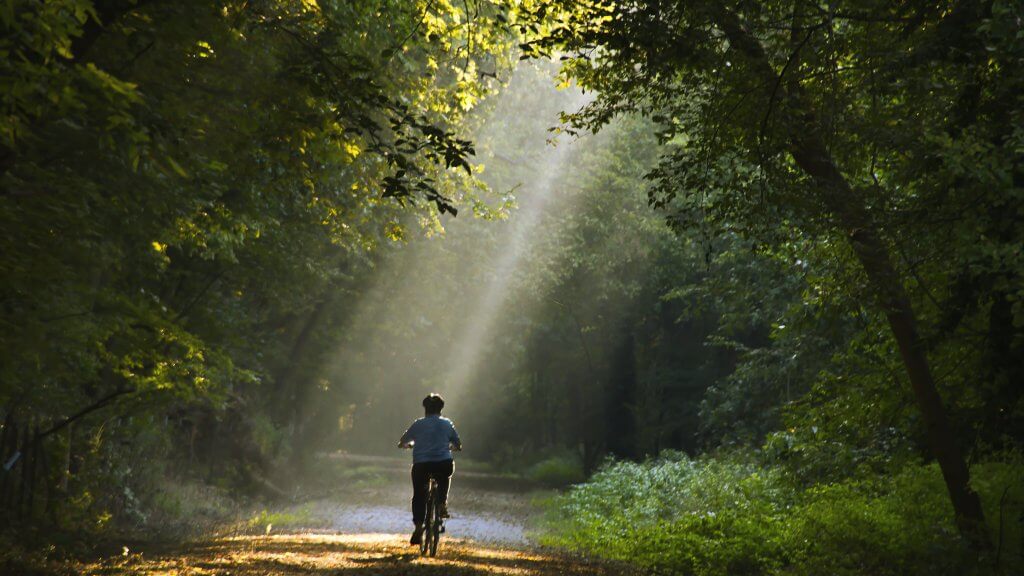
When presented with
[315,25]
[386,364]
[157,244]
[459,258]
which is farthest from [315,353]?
[315,25]

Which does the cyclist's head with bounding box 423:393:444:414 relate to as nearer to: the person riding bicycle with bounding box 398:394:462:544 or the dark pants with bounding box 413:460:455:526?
the person riding bicycle with bounding box 398:394:462:544

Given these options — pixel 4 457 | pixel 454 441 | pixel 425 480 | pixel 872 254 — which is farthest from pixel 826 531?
pixel 4 457

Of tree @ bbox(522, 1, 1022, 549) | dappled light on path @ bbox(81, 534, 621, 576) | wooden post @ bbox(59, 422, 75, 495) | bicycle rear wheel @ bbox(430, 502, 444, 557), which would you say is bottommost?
dappled light on path @ bbox(81, 534, 621, 576)

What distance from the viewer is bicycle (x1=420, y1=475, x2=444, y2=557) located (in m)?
12.7

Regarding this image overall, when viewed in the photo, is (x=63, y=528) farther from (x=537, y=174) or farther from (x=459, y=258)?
(x=537, y=174)

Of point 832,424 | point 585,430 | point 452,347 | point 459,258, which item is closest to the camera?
point 832,424

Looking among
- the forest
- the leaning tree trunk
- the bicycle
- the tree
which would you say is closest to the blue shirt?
the bicycle

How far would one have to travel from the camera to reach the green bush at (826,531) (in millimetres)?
10047

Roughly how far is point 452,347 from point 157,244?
Answer: 38.1 meters

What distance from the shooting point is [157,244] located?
49.7 feet

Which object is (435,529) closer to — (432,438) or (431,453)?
(431,453)

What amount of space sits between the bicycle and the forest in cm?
55

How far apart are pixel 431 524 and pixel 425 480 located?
59 cm

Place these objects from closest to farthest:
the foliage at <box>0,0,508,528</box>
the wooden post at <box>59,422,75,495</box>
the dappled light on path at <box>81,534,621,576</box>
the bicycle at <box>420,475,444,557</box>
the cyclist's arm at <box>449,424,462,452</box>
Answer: the foliage at <box>0,0,508,528</box>, the dappled light on path at <box>81,534,621,576</box>, the bicycle at <box>420,475,444,557</box>, the cyclist's arm at <box>449,424,462,452</box>, the wooden post at <box>59,422,75,495</box>
